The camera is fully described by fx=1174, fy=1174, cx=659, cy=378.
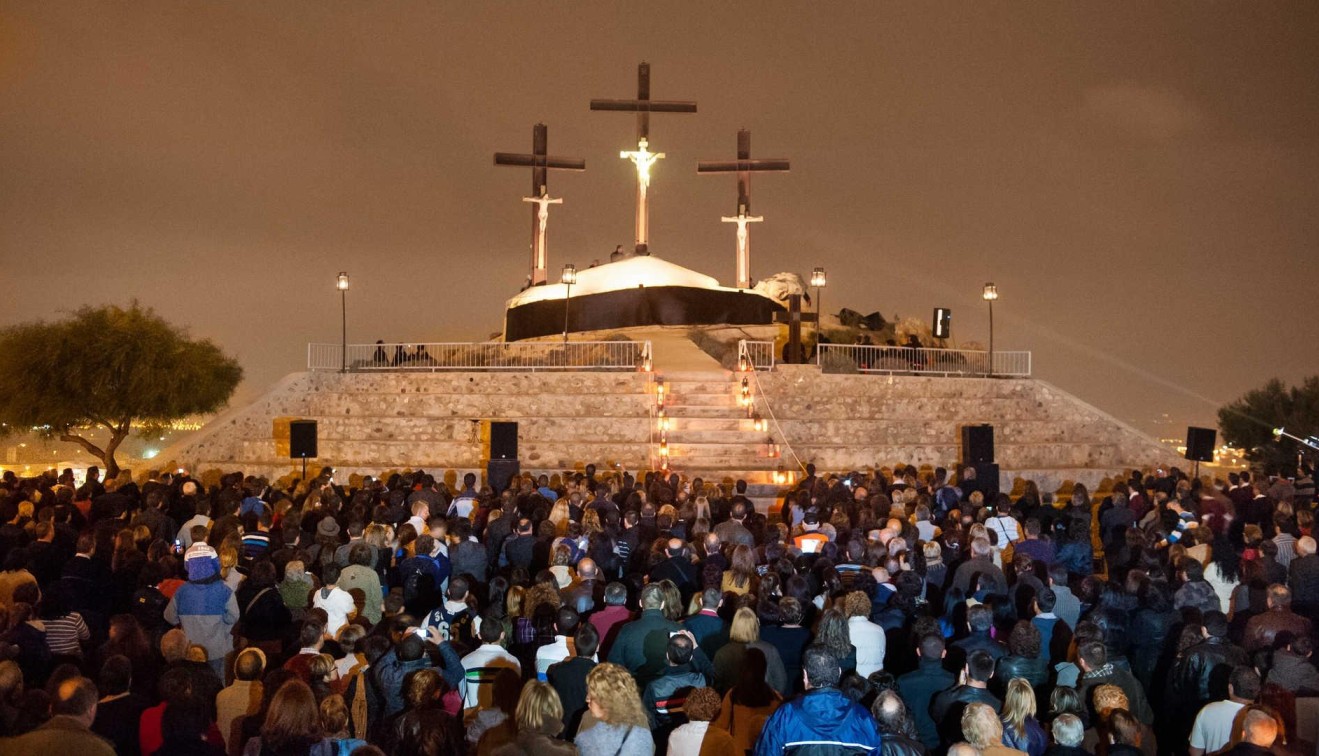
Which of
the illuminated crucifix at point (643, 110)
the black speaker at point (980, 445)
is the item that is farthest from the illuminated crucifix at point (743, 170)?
the black speaker at point (980, 445)

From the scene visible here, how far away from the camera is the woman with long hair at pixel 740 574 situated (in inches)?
320

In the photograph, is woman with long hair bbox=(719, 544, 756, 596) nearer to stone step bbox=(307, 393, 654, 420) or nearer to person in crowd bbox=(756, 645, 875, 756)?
person in crowd bbox=(756, 645, 875, 756)

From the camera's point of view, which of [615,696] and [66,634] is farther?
[66,634]

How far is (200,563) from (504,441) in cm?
1170

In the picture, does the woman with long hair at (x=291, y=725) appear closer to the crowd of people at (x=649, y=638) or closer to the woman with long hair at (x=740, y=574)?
the crowd of people at (x=649, y=638)

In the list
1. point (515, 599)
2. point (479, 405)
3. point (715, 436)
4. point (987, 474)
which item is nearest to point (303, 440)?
point (479, 405)

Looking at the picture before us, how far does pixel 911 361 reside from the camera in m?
26.6

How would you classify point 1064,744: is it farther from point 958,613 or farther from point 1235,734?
point 958,613

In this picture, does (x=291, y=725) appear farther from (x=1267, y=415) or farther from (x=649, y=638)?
(x=1267, y=415)

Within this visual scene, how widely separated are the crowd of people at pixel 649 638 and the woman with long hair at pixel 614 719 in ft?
Answer: 0.04

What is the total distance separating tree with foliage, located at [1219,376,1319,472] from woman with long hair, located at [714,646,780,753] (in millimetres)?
31303

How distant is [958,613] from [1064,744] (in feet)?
10.5

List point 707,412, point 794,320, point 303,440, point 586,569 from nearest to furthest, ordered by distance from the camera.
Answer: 1. point 586,569
2. point 303,440
3. point 707,412
4. point 794,320

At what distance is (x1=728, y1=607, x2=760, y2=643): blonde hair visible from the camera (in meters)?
6.61
